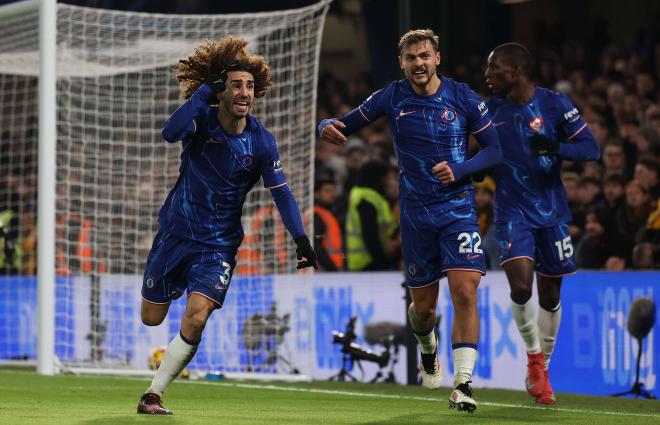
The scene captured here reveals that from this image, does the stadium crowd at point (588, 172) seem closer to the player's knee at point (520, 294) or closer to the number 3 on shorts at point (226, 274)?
the player's knee at point (520, 294)

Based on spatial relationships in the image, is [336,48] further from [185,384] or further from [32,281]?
[185,384]

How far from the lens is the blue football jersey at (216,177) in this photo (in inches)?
298

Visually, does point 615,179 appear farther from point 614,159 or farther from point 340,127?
point 340,127

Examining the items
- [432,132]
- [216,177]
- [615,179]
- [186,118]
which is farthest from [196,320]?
[615,179]

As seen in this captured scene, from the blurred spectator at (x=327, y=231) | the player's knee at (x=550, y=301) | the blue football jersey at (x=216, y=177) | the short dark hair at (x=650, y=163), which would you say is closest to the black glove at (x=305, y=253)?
the blue football jersey at (x=216, y=177)

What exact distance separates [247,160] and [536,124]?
267 cm

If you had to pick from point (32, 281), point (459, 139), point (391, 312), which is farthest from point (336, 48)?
point (459, 139)

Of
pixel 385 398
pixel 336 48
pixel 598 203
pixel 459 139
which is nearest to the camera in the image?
pixel 459 139

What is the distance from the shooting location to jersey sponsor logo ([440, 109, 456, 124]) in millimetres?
8062

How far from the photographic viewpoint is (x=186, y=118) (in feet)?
24.2

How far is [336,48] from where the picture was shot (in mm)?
23516

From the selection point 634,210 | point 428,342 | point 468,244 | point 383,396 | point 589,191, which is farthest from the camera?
point 589,191

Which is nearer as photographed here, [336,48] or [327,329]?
[327,329]

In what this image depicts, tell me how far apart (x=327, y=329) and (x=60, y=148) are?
3.10 metres
